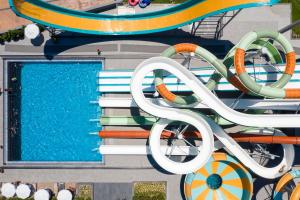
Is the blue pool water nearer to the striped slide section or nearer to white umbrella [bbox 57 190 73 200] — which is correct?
the striped slide section

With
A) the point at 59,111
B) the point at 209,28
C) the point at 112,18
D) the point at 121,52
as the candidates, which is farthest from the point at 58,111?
the point at 209,28

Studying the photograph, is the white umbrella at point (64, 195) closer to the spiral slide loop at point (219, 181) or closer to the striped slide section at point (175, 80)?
the striped slide section at point (175, 80)

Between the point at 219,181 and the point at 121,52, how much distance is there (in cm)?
1180

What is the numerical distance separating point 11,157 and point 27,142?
1.58 metres

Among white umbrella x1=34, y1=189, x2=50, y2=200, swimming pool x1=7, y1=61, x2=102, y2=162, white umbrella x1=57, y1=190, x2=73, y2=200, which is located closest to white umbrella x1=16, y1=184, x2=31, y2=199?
white umbrella x1=34, y1=189, x2=50, y2=200

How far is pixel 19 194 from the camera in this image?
2431 cm

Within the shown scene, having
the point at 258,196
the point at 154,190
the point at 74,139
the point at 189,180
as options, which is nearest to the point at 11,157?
the point at 74,139

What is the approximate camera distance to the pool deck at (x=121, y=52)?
82.6 ft

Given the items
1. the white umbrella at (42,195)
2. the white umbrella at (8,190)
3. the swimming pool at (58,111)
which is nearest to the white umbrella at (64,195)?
the white umbrella at (42,195)

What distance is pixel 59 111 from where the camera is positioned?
2552 centimetres

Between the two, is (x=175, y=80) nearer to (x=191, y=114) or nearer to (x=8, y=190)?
(x=191, y=114)

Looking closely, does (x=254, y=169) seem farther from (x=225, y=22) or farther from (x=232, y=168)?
(x=225, y=22)

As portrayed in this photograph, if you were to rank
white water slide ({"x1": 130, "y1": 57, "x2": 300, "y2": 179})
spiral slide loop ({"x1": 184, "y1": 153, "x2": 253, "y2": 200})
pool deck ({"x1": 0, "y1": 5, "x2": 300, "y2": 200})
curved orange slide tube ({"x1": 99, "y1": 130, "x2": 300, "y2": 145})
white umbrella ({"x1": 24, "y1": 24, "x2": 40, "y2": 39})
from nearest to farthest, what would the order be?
white water slide ({"x1": 130, "y1": 57, "x2": 300, "y2": 179}), curved orange slide tube ({"x1": 99, "y1": 130, "x2": 300, "y2": 145}), spiral slide loop ({"x1": 184, "y1": 153, "x2": 253, "y2": 200}), white umbrella ({"x1": 24, "y1": 24, "x2": 40, "y2": 39}), pool deck ({"x1": 0, "y1": 5, "x2": 300, "y2": 200})

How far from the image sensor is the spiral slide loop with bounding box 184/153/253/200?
2312 cm
